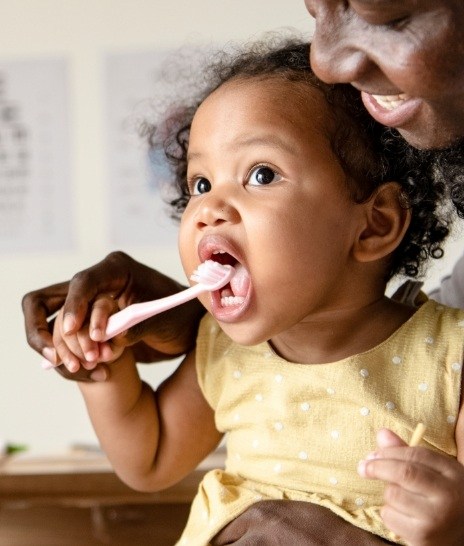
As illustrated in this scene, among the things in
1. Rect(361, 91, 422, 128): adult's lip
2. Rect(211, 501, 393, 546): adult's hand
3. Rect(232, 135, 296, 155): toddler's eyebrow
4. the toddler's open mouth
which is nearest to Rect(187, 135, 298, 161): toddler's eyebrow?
Rect(232, 135, 296, 155): toddler's eyebrow

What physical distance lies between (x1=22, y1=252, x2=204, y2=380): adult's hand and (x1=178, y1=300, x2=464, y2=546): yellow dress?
0.10 metres

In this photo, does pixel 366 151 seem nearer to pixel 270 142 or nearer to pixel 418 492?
pixel 270 142

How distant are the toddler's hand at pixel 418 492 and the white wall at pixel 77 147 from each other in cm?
189

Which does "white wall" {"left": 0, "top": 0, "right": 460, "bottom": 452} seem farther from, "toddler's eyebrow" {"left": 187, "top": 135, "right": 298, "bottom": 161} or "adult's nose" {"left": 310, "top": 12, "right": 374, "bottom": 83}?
"adult's nose" {"left": 310, "top": 12, "right": 374, "bottom": 83}

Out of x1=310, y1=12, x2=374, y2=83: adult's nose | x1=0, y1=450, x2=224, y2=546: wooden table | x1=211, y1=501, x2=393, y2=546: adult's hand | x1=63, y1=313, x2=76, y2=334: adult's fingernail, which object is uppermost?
x1=310, y1=12, x2=374, y2=83: adult's nose

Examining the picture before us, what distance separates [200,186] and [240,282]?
0.13 m

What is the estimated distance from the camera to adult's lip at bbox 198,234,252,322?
825mm

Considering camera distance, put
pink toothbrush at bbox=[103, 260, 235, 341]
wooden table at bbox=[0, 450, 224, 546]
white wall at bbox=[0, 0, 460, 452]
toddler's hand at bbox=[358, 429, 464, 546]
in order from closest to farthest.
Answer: toddler's hand at bbox=[358, 429, 464, 546], pink toothbrush at bbox=[103, 260, 235, 341], wooden table at bbox=[0, 450, 224, 546], white wall at bbox=[0, 0, 460, 452]

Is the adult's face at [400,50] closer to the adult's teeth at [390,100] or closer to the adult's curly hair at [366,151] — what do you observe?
the adult's teeth at [390,100]

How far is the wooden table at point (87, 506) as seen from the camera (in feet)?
4.84

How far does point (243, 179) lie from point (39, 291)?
10.0 inches

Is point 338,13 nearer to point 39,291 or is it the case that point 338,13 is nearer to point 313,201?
point 313,201

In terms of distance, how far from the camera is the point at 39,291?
3.18 ft

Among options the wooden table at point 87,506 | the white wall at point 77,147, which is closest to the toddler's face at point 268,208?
the wooden table at point 87,506
